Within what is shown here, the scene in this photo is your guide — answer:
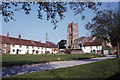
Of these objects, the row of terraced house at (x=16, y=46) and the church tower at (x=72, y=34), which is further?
the church tower at (x=72, y=34)

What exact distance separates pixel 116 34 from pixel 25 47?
46783 millimetres

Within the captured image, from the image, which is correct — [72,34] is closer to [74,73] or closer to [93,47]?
[93,47]

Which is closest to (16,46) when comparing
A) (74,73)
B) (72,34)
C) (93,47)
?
(93,47)

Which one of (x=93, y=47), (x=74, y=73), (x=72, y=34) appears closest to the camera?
(x=74, y=73)

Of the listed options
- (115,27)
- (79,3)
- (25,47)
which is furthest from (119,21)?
(25,47)

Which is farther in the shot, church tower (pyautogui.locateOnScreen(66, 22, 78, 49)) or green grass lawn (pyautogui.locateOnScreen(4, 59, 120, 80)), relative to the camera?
church tower (pyautogui.locateOnScreen(66, 22, 78, 49))

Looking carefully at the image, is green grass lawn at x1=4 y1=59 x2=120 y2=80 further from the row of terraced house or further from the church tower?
the church tower

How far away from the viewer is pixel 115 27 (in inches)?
804

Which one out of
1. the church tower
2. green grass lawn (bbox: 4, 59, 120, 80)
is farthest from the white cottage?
green grass lawn (bbox: 4, 59, 120, 80)

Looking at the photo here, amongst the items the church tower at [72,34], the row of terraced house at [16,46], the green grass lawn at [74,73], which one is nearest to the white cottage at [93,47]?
the row of terraced house at [16,46]

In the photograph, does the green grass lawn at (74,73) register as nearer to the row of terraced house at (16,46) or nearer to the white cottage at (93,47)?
the row of terraced house at (16,46)

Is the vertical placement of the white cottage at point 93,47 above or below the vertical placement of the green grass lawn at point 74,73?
above

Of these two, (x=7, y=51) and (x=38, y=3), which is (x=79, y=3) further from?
(x=7, y=51)

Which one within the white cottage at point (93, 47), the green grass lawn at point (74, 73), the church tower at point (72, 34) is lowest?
the green grass lawn at point (74, 73)
